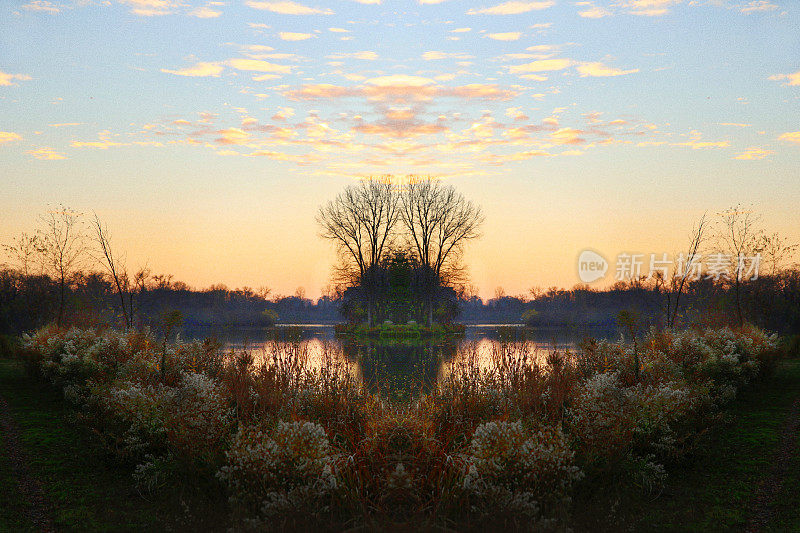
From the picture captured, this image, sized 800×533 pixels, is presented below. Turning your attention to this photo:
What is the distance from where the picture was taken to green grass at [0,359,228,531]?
838cm

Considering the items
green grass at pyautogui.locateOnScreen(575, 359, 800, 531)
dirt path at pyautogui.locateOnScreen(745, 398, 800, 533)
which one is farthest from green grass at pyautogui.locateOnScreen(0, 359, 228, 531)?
dirt path at pyautogui.locateOnScreen(745, 398, 800, 533)

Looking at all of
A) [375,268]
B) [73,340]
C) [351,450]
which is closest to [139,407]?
[351,450]

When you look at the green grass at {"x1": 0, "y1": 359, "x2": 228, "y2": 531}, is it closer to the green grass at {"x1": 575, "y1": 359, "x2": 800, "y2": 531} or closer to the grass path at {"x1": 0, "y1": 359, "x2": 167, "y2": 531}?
the grass path at {"x1": 0, "y1": 359, "x2": 167, "y2": 531}

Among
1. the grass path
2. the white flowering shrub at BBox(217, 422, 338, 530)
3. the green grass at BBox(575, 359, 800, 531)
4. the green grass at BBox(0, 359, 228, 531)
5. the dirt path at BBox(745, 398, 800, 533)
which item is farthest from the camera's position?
the dirt path at BBox(745, 398, 800, 533)

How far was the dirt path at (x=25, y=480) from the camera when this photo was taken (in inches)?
344

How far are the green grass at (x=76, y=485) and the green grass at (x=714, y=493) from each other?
→ 5.89 metres

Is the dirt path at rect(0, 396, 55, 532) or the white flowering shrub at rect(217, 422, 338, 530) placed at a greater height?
the white flowering shrub at rect(217, 422, 338, 530)

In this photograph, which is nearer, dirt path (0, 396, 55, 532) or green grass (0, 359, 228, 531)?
green grass (0, 359, 228, 531)

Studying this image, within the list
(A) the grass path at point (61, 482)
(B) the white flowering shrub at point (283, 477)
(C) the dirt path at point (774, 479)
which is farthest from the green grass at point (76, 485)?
(C) the dirt path at point (774, 479)

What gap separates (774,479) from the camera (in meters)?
10.2

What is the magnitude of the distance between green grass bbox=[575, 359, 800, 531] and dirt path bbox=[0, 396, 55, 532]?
7.70 metres

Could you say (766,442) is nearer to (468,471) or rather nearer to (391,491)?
(468,471)

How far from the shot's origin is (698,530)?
316 inches

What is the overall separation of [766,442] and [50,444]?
1453cm
